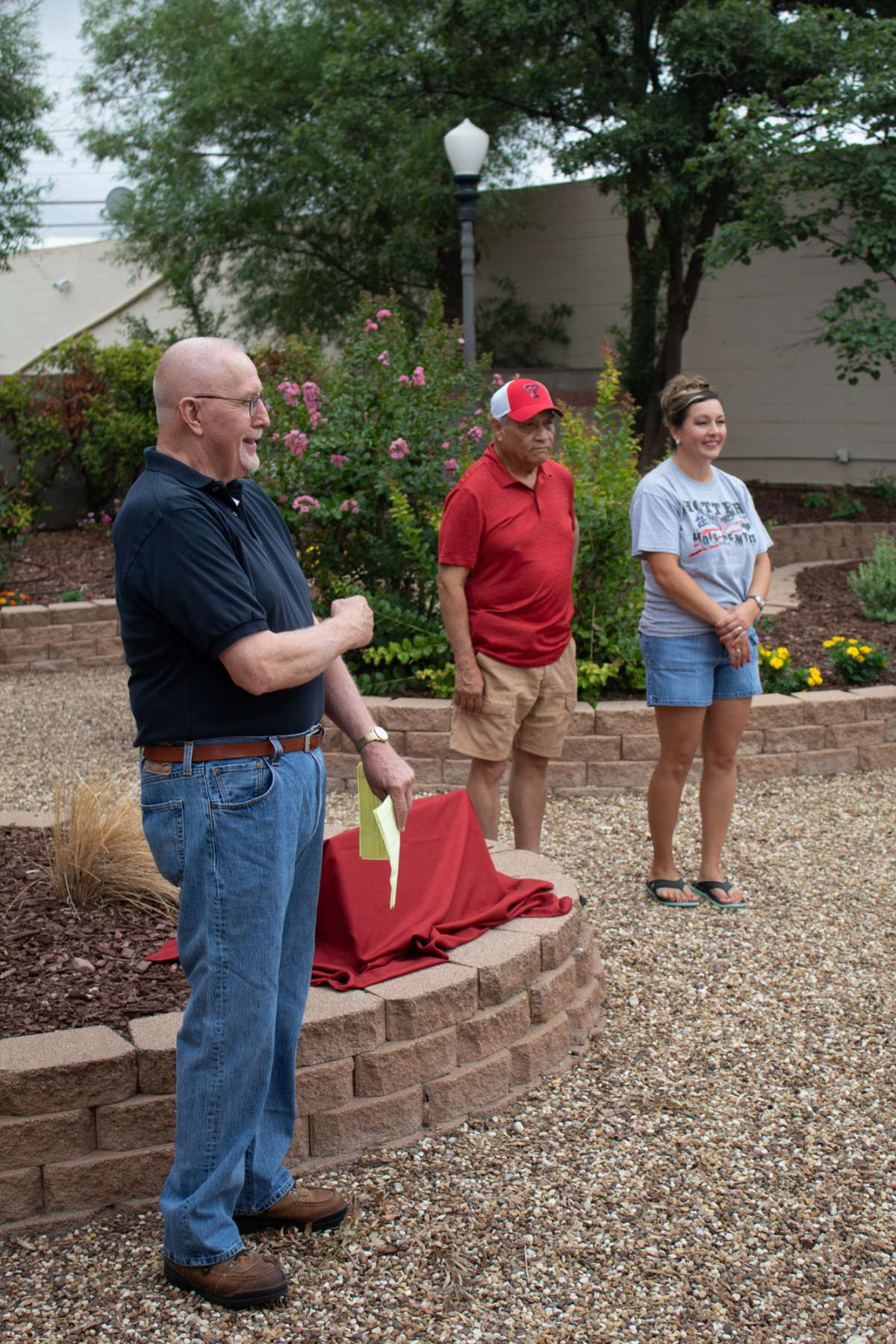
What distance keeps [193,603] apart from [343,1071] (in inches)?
54.3

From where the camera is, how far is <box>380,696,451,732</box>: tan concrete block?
21.0ft

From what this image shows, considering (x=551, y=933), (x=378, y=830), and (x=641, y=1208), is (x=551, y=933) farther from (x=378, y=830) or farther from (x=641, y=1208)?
(x=378, y=830)

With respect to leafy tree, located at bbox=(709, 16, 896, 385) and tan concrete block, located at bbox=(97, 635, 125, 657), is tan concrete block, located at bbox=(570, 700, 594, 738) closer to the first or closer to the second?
tan concrete block, located at bbox=(97, 635, 125, 657)

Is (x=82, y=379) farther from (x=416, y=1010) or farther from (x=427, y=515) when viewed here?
(x=416, y=1010)

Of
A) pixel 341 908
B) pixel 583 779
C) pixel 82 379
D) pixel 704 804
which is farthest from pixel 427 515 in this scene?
pixel 82 379

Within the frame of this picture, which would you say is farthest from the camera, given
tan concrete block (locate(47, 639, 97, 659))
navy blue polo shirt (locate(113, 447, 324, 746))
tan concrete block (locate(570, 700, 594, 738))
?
tan concrete block (locate(47, 639, 97, 659))

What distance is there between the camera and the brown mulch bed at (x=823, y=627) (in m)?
7.73

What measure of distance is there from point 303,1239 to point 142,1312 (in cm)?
38

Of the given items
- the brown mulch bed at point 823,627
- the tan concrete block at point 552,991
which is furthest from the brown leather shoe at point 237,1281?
the brown mulch bed at point 823,627

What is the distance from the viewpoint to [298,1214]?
2.77 meters

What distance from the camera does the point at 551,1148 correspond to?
319 centimetres

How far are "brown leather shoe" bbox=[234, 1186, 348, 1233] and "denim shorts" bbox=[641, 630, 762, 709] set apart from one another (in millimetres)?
2288

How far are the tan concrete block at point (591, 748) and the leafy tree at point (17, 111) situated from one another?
11407 mm

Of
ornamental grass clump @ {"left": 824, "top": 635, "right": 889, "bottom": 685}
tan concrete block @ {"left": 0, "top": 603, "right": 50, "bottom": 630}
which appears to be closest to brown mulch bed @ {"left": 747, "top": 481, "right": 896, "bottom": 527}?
ornamental grass clump @ {"left": 824, "top": 635, "right": 889, "bottom": 685}
